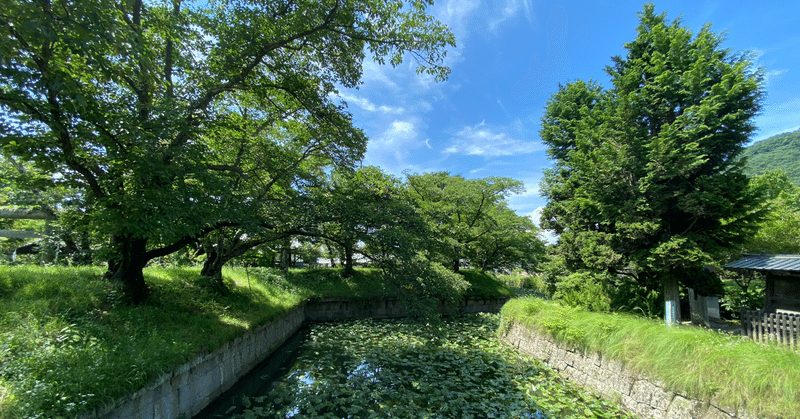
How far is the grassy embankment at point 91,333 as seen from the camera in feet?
A: 10.9

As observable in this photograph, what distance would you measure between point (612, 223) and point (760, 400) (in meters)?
6.66

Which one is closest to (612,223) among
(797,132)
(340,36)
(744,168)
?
(744,168)

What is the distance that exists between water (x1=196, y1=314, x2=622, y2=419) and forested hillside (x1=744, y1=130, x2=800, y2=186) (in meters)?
52.9

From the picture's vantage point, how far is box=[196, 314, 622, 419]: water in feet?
18.8

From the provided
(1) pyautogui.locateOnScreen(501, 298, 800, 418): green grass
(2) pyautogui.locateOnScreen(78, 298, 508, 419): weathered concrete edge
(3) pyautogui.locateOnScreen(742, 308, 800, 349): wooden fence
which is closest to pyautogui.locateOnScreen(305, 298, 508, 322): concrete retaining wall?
(2) pyautogui.locateOnScreen(78, 298, 508, 419): weathered concrete edge

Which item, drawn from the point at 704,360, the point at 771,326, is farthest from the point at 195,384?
the point at 771,326

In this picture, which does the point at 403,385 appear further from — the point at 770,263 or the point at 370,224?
the point at 770,263

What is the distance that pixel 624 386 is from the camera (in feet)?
19.8

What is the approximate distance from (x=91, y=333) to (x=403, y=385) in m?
5.59

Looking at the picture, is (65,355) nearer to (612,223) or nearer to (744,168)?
(612,223)

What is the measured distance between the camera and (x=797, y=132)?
6022cm

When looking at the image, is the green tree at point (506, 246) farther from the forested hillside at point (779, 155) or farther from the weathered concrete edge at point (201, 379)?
the forested hillside at point (779, 155)

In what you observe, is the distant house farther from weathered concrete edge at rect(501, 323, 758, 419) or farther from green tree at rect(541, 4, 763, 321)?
weathered concrete edge at rect(501, 323, 758, 419)

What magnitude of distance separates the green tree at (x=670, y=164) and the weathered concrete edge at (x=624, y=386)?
8.95ft
